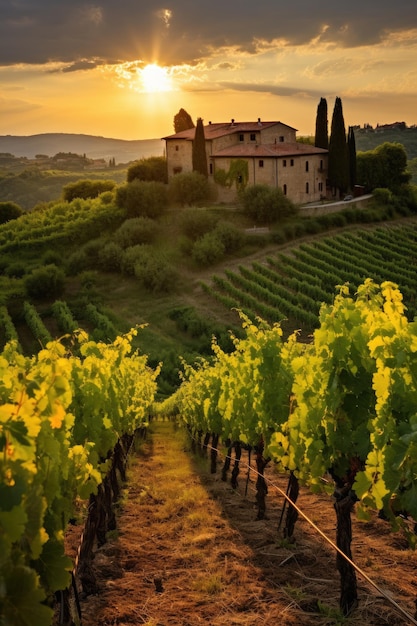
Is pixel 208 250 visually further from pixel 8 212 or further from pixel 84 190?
pixel 8 212

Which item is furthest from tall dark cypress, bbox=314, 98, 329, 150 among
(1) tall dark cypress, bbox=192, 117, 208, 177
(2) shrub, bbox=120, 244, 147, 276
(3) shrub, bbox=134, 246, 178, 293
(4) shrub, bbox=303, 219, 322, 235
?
(3) shrub, bbox=134, 246, 178, 293

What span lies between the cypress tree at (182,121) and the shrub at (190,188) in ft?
42.1

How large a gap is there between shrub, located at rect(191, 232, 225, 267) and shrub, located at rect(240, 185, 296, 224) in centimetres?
539

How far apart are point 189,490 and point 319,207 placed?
1842 inches

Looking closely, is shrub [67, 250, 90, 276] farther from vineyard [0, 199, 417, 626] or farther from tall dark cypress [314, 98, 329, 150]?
vineyard [0, 199, 417, 626]

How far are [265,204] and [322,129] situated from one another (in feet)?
38.7

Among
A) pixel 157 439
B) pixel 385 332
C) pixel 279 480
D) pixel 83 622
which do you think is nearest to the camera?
pixel 385 332

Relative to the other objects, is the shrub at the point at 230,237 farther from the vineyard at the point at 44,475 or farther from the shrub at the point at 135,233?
the vineyard at the point at 44,475

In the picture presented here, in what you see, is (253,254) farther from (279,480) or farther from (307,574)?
(307,574)

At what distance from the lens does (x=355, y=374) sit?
7930mm

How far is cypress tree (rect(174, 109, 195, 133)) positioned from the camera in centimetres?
7206

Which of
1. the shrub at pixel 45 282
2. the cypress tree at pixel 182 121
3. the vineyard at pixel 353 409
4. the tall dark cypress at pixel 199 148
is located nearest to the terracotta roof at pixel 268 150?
the tall dark cypress at pixel 199 148

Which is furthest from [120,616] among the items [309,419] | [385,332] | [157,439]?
[157,439]

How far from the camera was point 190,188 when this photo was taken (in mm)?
60312
